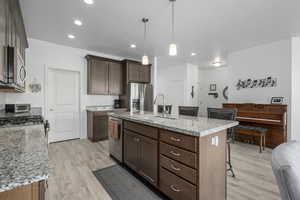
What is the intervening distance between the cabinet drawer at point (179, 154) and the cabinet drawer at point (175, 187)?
22 cm

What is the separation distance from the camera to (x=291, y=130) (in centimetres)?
A: 354

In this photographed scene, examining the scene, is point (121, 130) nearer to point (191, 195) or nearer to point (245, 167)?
point (191, 195)

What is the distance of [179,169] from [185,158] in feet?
0.56

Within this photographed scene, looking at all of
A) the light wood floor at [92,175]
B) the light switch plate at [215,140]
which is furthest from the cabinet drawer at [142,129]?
the light wood floor at [92,175]

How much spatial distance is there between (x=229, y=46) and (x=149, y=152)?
4.04 meters

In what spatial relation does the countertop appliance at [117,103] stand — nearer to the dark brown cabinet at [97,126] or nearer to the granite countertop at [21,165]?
the dark brown cabinet at [97,126]

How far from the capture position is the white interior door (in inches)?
159

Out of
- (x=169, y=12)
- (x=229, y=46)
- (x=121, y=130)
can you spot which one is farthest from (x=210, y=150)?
(x=229, y=46)

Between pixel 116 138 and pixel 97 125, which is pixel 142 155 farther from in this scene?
pixel 97 125

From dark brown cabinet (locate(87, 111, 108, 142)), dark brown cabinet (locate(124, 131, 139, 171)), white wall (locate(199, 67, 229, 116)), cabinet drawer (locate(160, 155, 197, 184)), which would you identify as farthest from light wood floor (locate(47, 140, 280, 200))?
white wall (locate(199, 67, 229, 116))

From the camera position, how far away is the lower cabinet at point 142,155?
6.31ft

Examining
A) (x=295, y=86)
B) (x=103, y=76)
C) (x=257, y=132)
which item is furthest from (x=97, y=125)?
(x=295, y=86)

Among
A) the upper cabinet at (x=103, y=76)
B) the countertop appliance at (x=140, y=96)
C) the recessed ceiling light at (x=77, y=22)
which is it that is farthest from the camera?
the countertop appliance at (x=140, y=96)

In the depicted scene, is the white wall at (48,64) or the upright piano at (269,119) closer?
the upright piano at (269,119)
